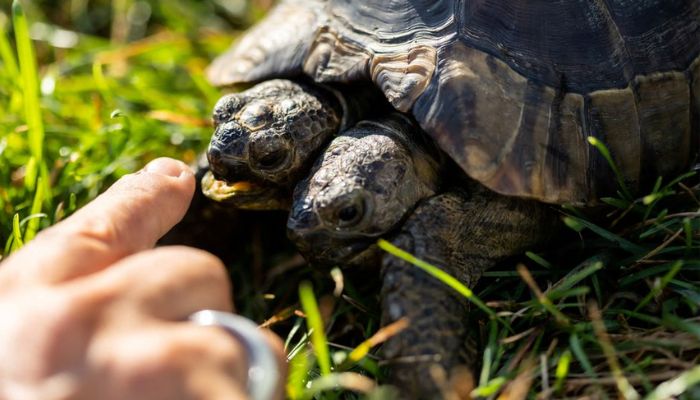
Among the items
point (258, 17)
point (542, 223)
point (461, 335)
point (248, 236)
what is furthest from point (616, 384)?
point (258, 17)

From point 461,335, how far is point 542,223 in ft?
1.84

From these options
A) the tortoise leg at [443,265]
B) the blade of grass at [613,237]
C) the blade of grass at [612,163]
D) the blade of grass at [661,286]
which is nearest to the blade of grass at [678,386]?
the blade of grass at [661,286]

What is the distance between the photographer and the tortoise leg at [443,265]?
6.25 ft

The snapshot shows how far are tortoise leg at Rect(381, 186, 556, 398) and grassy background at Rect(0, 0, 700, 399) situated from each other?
67 mm

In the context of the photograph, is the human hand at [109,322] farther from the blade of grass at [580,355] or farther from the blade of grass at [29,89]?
the blade of grass at [29,89]

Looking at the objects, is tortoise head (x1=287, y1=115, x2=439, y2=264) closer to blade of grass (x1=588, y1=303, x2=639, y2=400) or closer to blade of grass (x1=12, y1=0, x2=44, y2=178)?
blade of grass (x1=588, y1=303, x2=639, y2=400)

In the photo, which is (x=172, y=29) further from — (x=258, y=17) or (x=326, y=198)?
(x=326, y=198)

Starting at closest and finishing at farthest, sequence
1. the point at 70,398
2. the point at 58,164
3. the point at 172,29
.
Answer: the point at 70,398 → the point at 58,164 → the point at 172,29

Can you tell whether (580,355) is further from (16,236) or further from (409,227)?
(16,236)

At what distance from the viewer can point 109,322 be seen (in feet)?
4.99

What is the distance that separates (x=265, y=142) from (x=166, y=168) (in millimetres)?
299

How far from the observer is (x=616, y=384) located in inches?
73.7

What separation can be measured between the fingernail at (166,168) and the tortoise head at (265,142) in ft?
0.33

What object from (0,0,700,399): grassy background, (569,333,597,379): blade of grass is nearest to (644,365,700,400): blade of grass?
(0,0,700,399): grassy background
